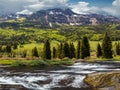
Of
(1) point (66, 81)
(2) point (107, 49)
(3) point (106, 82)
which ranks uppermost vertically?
(3) point (106, 82)

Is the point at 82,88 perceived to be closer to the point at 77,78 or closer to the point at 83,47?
the point at 77,78

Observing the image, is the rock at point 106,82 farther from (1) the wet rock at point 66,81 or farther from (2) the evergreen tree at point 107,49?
(2) the evergreen tree at point 107,49

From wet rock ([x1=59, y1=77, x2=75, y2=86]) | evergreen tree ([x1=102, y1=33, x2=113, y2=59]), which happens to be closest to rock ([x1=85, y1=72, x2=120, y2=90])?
wet rock ([x1=59, y1=77, x2=75, y2=86])

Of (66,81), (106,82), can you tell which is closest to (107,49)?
(66,81)

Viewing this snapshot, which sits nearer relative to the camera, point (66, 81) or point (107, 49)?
point (66, 81)

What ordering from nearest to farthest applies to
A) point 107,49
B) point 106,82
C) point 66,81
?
1. point 106,82
2. point 66,81
3. point 107,49

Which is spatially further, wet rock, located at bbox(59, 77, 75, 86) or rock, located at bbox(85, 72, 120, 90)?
wet rock, located at bbox(59, 77, 75, 86)

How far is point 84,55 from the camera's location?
5822 inches

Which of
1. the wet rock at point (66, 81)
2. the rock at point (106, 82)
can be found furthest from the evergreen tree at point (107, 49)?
the rock at point (106, 82)

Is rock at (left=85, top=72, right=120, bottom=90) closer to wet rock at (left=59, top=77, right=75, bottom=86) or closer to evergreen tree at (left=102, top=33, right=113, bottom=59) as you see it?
wet rock at (left=59, top=77, right=75, bottom=86)

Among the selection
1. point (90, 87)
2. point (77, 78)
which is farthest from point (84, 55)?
point (90, 87)

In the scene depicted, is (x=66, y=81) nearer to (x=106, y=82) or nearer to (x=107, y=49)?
(x=106, y=82)

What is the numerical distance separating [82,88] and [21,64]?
54358 mm

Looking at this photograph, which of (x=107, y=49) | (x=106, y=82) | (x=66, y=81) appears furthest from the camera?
(x=107, y=49)
